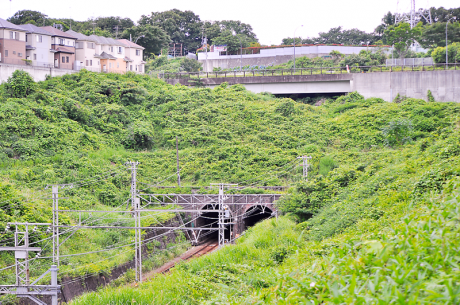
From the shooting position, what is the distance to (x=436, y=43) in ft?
182

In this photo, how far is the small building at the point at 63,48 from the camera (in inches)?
1695

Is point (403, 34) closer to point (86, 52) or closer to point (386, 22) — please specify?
point (386, 22)

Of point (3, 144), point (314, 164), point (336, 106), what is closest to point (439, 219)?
point (314, 164)

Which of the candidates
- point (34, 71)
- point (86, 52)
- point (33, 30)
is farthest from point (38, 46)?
point (86, 52)

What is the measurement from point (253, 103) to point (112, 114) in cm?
1404

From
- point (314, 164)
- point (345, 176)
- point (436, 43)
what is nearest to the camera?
point (345, 176)

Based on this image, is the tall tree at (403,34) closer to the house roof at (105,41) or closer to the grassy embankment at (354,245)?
the grassy embankment at (354,245)

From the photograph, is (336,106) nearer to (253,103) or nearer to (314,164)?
(253,103)

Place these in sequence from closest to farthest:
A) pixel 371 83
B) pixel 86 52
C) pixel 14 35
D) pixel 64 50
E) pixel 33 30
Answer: pixel 14 35 < pixel 371 83 < pixel 33 30 < pixel 64 50 < pixel 86 52

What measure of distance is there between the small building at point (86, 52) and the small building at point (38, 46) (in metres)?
3.63

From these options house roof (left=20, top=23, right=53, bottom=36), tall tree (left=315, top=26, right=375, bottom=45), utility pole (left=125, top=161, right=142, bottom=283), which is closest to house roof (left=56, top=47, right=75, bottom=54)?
house roof (left=20, top=23, right=53, bottom=36)

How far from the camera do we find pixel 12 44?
3822 cm

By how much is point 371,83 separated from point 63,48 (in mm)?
33518

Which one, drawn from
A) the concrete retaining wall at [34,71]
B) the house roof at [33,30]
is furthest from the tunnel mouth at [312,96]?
the house roof at [33,30]
